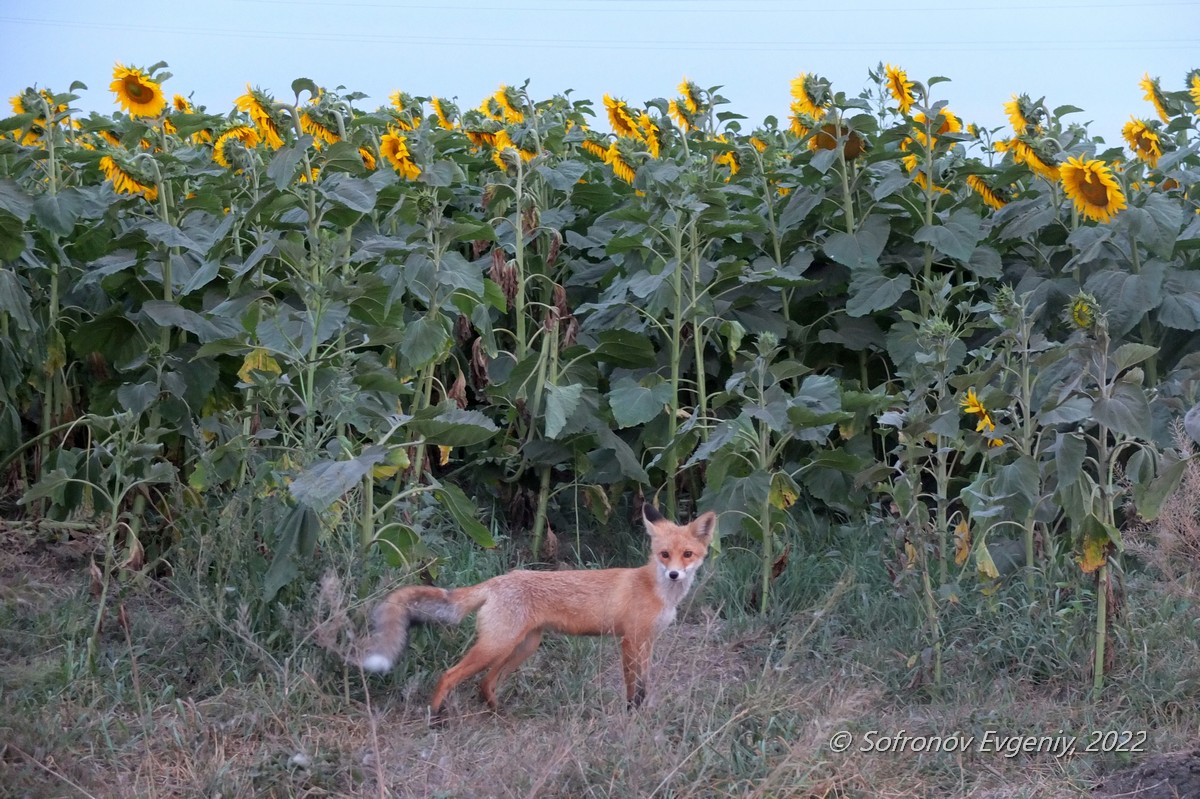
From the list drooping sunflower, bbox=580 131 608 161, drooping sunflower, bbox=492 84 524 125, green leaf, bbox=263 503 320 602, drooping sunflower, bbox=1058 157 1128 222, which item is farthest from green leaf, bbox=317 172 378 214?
drooping sunflower, bbox=1058 157 1128 222

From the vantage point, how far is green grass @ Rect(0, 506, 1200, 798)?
348 centimetres

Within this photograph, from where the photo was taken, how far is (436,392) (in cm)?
636

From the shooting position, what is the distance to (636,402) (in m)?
5.50

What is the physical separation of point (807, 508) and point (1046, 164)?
1869 millimetres

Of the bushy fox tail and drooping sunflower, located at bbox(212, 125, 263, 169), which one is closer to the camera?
the bushy fox tail

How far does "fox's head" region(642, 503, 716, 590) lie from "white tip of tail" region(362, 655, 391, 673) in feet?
3.11

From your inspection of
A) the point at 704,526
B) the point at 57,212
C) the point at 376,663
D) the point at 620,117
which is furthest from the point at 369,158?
the point at 376,663

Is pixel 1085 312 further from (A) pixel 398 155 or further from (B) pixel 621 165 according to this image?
(A) pixel 398 155

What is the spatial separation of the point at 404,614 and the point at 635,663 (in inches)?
30.3

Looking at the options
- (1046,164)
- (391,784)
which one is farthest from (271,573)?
(1046,164)

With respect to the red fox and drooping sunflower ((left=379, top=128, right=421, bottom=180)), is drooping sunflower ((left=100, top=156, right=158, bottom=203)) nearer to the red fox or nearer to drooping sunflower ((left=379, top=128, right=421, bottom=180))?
drooping sunflower ((left=379, top=128, right=421, bottom=180))

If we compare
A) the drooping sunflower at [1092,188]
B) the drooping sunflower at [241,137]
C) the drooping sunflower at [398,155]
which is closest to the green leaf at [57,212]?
the drooping sunflower at [241,137]

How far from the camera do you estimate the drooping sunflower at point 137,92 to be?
559 cm

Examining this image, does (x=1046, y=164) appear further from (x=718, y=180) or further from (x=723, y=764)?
(x=723, y=764)
